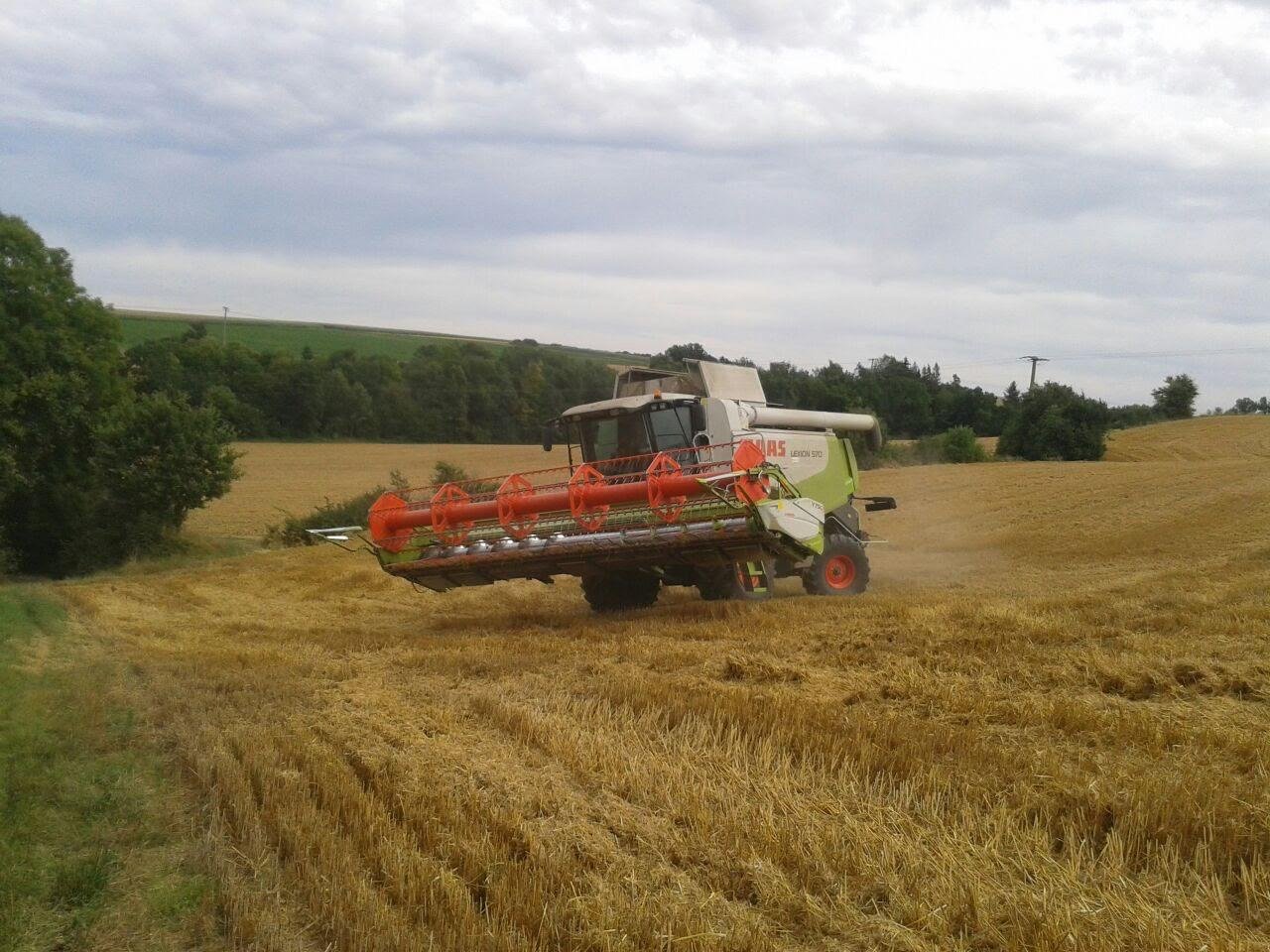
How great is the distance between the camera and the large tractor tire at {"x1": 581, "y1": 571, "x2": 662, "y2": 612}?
11.5 metres

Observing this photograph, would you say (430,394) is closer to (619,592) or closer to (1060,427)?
(1060,427)

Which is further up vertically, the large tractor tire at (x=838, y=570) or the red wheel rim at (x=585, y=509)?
the red wheel rim at (x=585, y=509)

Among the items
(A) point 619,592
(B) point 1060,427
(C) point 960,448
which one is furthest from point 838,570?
(B) point 1060,427

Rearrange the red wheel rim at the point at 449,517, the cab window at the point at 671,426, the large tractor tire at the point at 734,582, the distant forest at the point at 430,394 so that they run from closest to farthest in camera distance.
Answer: the red wheel rim at the point at 449,517 → the large tractor tire at the point at 734,582 → the cab window at the point at 671,426 → the distant forest at the point at 430,394

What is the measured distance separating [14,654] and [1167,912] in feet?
30.5

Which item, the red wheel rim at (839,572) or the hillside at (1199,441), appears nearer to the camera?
the red wheel rim at (839,572)

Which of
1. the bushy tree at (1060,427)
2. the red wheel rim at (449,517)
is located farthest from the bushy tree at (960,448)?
the red wheel rim at (449,517)

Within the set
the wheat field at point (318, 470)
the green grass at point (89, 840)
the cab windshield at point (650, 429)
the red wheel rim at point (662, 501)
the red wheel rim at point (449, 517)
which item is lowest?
the wheat field at point (318, 470)

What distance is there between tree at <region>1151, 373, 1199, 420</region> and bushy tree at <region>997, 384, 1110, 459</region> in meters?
17.6

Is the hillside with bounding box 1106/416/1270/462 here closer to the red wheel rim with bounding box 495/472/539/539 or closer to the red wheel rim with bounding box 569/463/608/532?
the red wheel rim with bounding box 569/463/608/532

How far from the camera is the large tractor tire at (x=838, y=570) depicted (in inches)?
462

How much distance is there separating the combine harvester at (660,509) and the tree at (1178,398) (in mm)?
47898

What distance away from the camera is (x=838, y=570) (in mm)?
12062

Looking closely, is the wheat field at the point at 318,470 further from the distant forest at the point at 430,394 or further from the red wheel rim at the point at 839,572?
the red wheel rim at the point at 839,572
